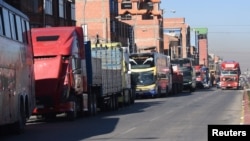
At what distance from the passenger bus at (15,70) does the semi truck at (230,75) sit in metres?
65.9

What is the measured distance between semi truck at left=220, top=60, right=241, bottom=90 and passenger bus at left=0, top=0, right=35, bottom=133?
65.9 m

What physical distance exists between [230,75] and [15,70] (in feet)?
227

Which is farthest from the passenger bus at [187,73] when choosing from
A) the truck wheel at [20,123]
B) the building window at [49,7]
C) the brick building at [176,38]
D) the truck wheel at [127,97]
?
the brick building at [176,38]

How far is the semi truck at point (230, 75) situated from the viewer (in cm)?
8650

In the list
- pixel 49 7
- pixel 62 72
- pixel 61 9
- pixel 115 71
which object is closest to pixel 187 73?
pixel 61 9

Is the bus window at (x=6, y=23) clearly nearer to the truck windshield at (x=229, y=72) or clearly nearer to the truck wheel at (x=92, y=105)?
the truck wheel at (x=92, y=105)

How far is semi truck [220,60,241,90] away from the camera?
8650 cm

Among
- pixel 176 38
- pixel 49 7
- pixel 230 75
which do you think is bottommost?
pixel 230 75

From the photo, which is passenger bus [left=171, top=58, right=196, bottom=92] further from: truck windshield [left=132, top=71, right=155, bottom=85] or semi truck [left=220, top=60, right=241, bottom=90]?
truck windshield [left=132, top=71, right=155, bottom=85]

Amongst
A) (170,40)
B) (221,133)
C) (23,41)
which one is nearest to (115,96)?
(23,41)

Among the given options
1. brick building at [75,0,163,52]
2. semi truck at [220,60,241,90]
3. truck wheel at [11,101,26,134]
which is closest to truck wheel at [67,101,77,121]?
truck wheel at [11,101,26,134]

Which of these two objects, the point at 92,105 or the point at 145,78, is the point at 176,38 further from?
the point at 92,105

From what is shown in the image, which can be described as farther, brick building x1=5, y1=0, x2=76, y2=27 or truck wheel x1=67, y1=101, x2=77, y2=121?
brick building x1=5, y1=0, x2=76, y2=27

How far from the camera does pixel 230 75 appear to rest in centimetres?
8656
